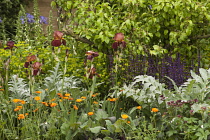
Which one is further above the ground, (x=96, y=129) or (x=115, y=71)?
(x=115, y=71)

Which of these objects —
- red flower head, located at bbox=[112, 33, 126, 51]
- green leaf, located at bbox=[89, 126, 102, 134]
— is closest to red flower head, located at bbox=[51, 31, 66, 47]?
red flower head, located at bbox=[112, 33, 126, 51]

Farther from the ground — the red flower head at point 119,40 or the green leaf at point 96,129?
the red flower head at point 119,40

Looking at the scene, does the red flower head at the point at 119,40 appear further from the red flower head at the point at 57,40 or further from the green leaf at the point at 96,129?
the green leaf at the point at 96,129

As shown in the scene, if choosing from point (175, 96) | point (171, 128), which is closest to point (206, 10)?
point (175, 96)

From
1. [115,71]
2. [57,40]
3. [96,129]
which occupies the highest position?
[57,40]

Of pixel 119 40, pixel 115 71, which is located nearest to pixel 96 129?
pixel 115 71

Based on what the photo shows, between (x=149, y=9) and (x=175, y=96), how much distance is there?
2.15 metres

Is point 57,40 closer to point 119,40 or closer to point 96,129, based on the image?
point 119,40

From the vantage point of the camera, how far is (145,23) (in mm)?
4805

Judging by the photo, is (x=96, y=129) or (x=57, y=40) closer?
(x=96, y=129)

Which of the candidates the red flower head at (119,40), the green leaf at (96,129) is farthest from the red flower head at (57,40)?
the green leaf at (96,129)

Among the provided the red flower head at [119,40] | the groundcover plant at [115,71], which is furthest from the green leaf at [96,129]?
the red flower head at [119,40]

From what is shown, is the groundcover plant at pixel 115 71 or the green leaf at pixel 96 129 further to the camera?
the groundcover plant at pixel 115 71

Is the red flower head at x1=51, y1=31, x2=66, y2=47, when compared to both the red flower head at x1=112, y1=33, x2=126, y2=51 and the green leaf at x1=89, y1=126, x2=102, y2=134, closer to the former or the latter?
the red flower head at x1=112, y1=33, x2=126, y2=51
